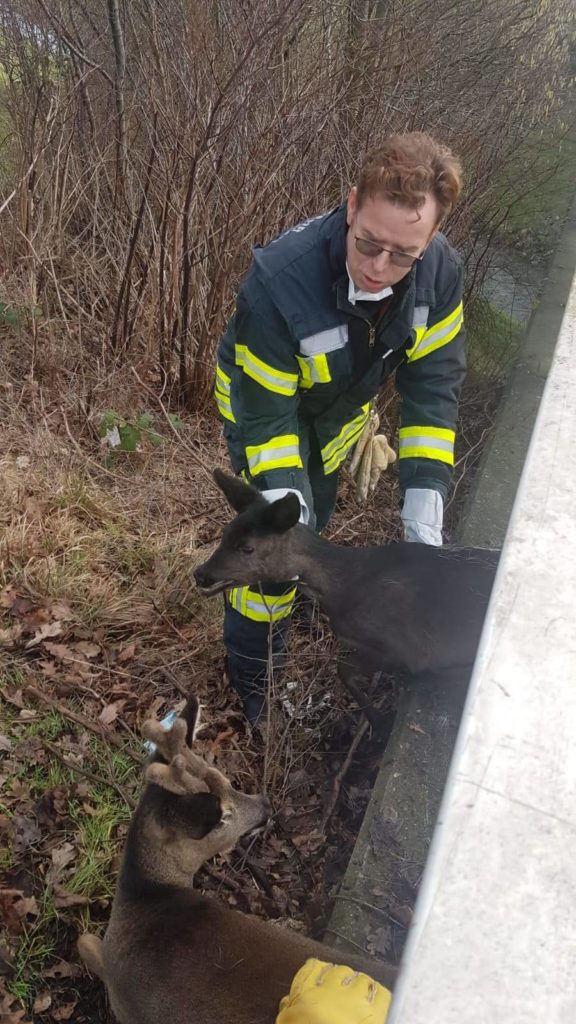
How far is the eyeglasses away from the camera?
300cm

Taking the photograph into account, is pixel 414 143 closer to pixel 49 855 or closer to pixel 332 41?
pixel 49 855

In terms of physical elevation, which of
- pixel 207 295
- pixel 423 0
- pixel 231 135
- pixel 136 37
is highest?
pixel 423 0

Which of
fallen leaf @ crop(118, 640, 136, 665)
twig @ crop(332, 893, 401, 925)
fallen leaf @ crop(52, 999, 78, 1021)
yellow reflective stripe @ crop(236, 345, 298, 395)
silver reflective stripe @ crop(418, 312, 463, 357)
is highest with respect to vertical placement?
silver reflective stripe @ crop(418, 312, 463, 357)

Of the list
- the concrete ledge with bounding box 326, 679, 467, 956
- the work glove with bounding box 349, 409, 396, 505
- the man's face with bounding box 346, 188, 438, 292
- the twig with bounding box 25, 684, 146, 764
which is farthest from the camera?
the work glove with bounding box 349, 409, 396, 505

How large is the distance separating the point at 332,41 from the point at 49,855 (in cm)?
604

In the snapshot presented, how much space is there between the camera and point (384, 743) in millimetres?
3939

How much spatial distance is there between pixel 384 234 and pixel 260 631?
1.99 meters

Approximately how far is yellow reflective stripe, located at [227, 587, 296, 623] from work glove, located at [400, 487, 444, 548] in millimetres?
683

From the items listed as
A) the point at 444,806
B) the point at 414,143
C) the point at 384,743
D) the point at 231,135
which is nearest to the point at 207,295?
the point at 231,135

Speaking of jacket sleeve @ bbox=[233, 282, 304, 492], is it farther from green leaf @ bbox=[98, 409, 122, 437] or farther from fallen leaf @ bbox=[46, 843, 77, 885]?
green leaf @ bbox=[98, 409, 122, 437]

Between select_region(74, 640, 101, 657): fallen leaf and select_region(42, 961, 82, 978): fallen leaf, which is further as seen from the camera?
select_region(74, 640, 101, 657): fallen leaf

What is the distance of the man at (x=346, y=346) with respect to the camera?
3010 mm

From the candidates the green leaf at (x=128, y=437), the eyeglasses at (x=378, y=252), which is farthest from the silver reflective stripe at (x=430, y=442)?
the green leaf at (x=128, y=437)

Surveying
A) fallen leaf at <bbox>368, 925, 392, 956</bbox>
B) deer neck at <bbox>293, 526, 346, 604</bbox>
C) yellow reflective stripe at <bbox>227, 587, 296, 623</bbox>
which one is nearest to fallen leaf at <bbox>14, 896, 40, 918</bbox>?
fallen leaf at <bbox>368, 925, 392, 956</bbox>
